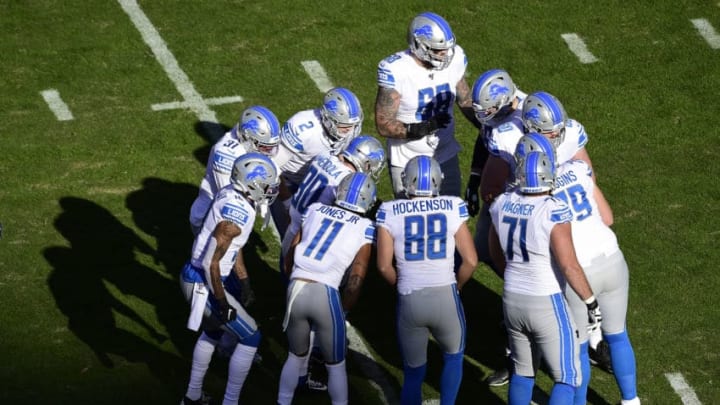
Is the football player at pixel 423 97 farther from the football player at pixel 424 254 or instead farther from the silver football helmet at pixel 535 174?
the silver football helmet at pixel 535 174

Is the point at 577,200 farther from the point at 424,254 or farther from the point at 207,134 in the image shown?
the point at 207,134

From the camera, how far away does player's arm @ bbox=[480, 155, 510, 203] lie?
8.73 m

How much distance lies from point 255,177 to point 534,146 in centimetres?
174

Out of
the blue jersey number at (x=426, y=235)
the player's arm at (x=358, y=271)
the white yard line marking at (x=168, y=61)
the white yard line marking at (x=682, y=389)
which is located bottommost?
the white yard line marking at (x=168, y=61)

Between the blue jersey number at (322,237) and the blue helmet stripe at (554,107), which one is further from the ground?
the blue helmet stripe at (554,107)

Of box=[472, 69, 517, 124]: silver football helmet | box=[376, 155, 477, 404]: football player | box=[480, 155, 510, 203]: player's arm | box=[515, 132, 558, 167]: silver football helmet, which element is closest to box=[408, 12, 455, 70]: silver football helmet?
box=[472, 69, 517, 124]: silver football helmet

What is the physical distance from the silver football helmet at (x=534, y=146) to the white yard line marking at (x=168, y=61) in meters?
4.48

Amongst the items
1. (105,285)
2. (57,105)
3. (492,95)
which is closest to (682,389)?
(492,95)

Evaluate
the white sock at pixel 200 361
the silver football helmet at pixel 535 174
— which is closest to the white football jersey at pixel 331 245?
the white sock at pixel 200 361

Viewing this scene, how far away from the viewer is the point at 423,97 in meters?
9.48

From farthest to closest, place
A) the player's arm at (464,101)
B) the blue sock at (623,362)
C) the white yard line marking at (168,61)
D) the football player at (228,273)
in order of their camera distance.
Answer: the white yard line marking at (168,61) < the player's arm at (464,101) < the blue sock at (623,362) < the football player at (228,273)

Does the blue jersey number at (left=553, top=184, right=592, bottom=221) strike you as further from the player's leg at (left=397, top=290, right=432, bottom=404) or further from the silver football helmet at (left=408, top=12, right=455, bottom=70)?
the silver football helmet at (left=408, top=12, right=455, bottom=70)

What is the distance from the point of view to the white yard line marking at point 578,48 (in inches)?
496

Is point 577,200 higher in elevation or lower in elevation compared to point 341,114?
higher
